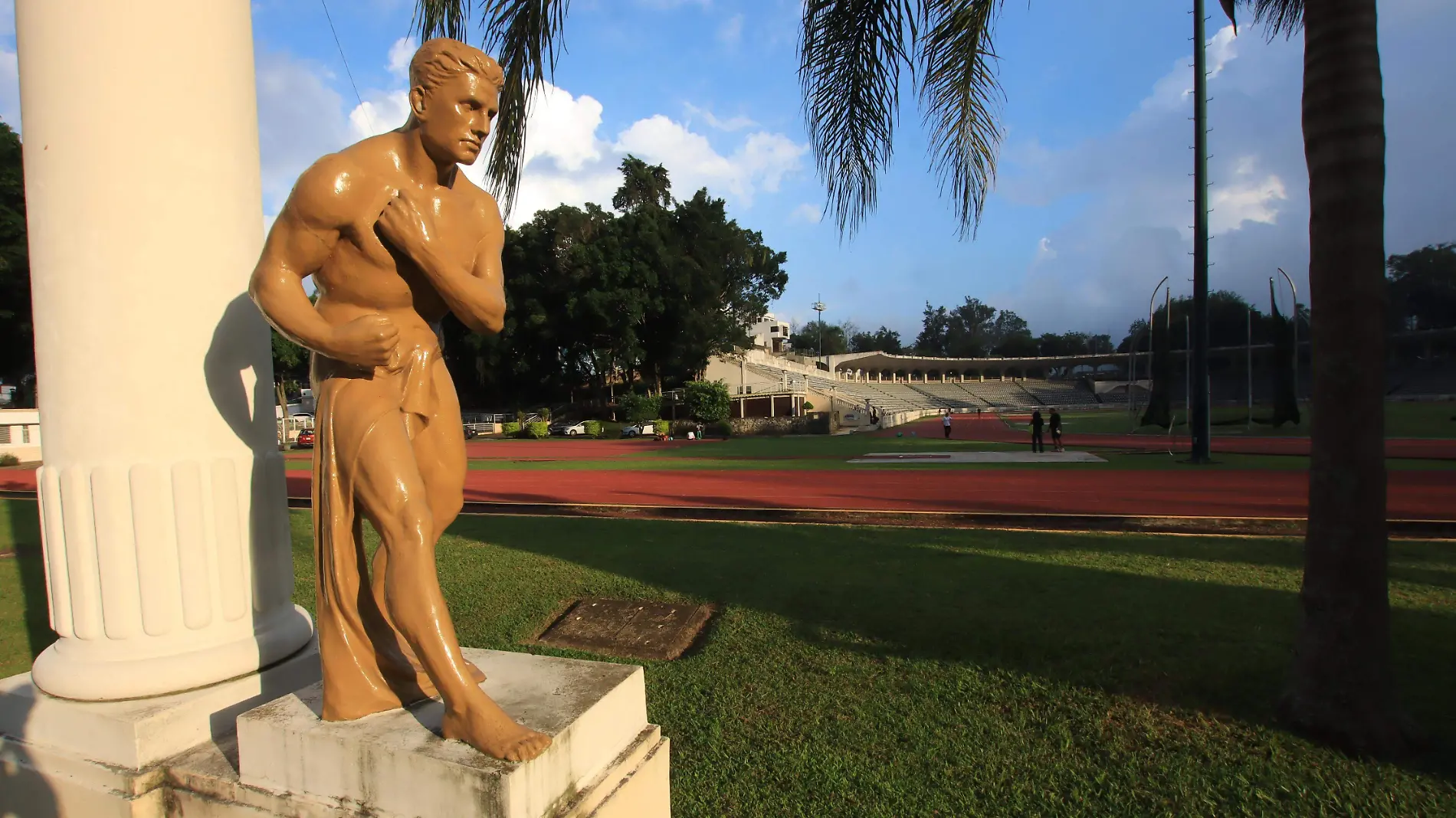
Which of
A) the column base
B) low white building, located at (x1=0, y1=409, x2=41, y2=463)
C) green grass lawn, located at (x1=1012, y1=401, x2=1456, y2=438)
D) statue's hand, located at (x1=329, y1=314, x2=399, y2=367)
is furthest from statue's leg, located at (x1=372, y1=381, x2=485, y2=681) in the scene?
low white building, located at (x1=0, y1=409, x2=41, y2=463)

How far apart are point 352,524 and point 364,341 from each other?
0.64m

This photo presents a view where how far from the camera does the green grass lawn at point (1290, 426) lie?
27844mm

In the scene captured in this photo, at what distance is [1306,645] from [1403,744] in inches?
19.7

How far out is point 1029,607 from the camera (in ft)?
17.7

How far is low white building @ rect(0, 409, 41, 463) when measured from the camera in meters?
24.9

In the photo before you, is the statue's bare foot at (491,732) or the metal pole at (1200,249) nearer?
the statue's bare foot at (491,732)

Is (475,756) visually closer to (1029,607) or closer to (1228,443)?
(1029,607)

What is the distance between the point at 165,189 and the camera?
2.94 m

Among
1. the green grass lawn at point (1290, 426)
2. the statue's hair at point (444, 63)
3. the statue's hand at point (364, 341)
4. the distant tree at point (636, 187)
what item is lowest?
the green grass lawn at point (1290, 426)

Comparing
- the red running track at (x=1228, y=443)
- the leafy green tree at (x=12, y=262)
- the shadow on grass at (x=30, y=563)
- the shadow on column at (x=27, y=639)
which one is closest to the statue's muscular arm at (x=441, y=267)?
the shadow on column at (x=27, y=639)

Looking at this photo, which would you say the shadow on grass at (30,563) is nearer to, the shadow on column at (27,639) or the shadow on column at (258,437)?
the shadow on column at (27,639)

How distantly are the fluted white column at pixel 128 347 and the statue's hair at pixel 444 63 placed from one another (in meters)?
1.24

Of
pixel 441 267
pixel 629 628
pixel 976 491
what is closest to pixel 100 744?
pixel 441 267

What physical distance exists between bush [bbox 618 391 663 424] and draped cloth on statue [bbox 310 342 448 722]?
127ft
